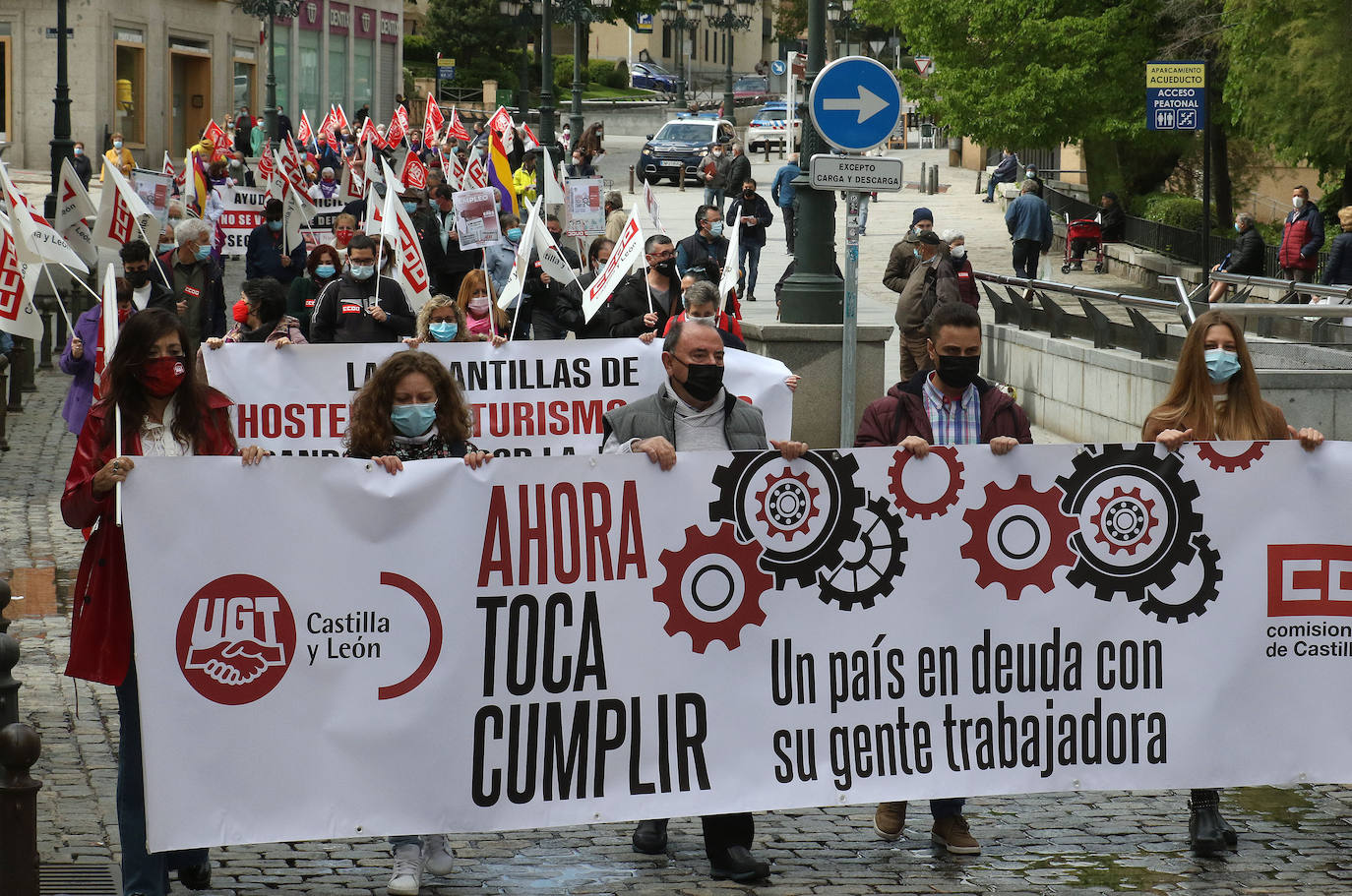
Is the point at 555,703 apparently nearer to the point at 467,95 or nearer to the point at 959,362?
the point at 959,362

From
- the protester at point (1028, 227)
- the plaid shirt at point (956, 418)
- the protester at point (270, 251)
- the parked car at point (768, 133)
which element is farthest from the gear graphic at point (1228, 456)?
the parked car at point (768, 133)

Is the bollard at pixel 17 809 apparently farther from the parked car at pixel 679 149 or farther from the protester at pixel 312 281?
the parked car at pixel 679 149

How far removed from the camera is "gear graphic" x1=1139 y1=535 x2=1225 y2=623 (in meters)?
5.86

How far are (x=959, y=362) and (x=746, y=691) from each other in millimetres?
1322

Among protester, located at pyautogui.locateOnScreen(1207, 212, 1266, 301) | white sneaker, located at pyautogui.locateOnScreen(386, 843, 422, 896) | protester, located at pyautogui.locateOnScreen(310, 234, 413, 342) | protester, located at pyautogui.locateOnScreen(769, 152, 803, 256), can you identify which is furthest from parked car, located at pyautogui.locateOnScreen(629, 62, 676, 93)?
white sneaker, located at pyautogui.locateOnScreen(386, 843, 422, 896)

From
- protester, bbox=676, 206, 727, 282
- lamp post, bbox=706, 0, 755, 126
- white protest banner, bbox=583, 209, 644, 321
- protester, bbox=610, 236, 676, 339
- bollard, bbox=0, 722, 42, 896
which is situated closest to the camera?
bollard, bbox=0, 722, 42, 896

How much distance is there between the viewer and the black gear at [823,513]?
5.67 metres

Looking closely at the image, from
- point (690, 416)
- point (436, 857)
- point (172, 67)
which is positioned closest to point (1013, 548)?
point (690, 416)

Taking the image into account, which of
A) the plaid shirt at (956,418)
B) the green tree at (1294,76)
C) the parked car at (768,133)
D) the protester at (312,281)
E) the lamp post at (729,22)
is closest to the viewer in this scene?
the plaid shirt at (956,418)

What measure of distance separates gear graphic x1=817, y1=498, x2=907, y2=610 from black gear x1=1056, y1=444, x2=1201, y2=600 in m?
0.58

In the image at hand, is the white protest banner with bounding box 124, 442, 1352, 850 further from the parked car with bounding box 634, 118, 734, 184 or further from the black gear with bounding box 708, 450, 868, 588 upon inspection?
the parked car with bounding box 634, 118, 734, 184

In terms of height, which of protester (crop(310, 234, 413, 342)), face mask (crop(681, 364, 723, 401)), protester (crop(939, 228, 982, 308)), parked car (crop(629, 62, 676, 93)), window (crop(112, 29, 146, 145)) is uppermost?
parked car (crop(629, 62, 676, 93))

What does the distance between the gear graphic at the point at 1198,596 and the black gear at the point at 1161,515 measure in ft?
0.10

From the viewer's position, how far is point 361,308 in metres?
11.2
